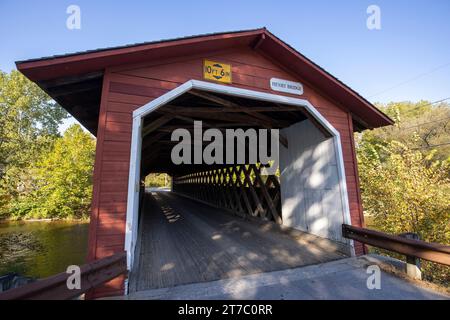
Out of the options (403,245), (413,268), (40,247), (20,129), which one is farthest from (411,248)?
(20,129)

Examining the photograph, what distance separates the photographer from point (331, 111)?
212 inches

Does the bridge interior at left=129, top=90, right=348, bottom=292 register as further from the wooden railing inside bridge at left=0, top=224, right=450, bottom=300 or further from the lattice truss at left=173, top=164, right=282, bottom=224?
the wooden railing inside bridge at left=0, top=224, right=450, bottom=300

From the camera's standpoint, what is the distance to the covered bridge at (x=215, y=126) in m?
3.35

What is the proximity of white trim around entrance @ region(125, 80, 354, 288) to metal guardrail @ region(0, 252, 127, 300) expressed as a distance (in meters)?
0.27

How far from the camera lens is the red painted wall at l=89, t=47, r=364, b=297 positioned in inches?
125

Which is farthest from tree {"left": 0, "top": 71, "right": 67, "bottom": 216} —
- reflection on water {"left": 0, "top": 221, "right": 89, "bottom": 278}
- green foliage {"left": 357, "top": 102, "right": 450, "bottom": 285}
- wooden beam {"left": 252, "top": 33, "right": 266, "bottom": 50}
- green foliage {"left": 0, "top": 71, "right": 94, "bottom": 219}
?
green foliage {"left": 357, "top": 102, "right": 450, "bottom": 285}

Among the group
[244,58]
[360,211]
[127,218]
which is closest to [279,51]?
[244,58]

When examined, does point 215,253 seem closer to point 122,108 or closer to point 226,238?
point 226,238

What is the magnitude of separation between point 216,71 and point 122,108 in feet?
6.50

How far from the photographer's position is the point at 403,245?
354 cm

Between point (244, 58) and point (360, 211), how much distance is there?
4.49 m

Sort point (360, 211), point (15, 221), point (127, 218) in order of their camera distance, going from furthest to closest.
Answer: point (15, 221)
point (360, 211)
point (127, 218)
